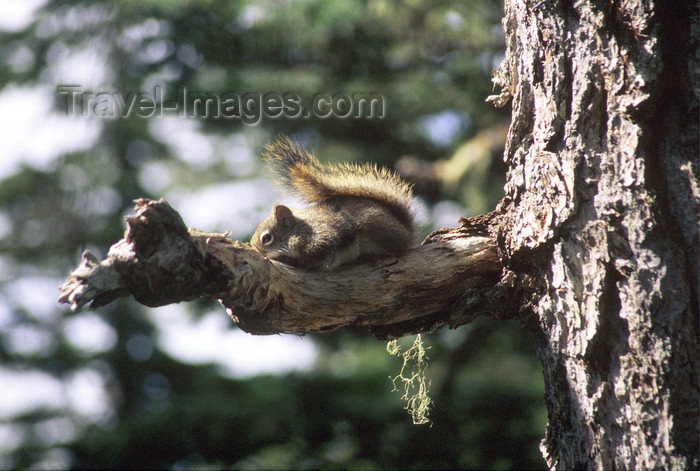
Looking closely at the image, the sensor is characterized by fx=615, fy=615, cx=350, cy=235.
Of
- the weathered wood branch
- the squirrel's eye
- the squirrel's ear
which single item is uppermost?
the squirrel's ear

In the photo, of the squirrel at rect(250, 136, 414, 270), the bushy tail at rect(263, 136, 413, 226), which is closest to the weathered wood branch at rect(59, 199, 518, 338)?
the squirrel at rect(250, 136, 414, 270)

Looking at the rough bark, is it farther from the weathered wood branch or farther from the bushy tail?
the bushy tail

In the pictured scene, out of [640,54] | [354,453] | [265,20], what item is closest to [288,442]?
[354,453]

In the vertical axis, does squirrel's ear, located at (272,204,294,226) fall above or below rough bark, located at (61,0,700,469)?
above

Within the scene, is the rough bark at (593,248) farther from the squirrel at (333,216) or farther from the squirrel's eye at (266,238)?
the squirrel's eye at (266,238)

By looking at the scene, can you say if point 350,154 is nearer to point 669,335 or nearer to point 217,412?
point 217,412

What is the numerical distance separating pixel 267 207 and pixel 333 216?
214 centimetres

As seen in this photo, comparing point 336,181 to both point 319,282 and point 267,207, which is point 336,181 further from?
point 267,207

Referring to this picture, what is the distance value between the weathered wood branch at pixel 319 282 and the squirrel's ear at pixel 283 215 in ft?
3.17

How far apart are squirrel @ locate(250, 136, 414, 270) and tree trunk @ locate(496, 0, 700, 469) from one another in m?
0.81

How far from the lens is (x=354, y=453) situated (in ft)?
13.1

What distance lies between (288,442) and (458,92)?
324 cm

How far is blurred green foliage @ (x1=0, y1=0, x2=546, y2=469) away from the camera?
393 cm

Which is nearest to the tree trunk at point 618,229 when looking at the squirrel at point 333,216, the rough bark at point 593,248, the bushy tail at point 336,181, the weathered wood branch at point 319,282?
the rough bark at point 593,248
